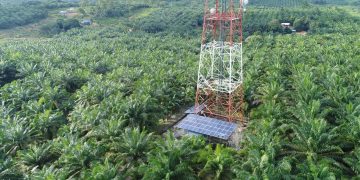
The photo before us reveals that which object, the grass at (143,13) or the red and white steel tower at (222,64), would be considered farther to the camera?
the grass at (143,13)

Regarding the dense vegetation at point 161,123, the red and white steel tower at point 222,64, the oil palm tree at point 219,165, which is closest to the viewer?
the dense vegetation at point 161,123

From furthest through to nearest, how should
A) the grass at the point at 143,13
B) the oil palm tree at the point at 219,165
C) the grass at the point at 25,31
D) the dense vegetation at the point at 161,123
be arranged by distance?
the grass at the point at 143,13 → the grass at the point at 25,31 → the oil palm tree at the point at 219,165 → the dense vegetation at the point at 161,123

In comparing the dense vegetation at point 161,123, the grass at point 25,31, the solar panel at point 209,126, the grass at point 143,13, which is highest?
the grass at point 143,13

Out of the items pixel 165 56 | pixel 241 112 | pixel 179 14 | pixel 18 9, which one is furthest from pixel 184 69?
pixel 18 9

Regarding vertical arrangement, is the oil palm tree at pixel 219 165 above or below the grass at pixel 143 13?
below

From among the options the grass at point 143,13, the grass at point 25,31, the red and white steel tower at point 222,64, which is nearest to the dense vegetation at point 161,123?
the red and white steel tower at point 222,64

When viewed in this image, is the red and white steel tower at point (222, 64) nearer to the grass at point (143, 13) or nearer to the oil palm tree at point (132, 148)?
the oil palm tree at point (132, 148)

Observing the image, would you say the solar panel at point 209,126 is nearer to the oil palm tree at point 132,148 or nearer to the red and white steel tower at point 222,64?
the red and white steel tower at point 222,64

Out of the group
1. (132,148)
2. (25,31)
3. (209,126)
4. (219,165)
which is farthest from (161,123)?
(25,31)
